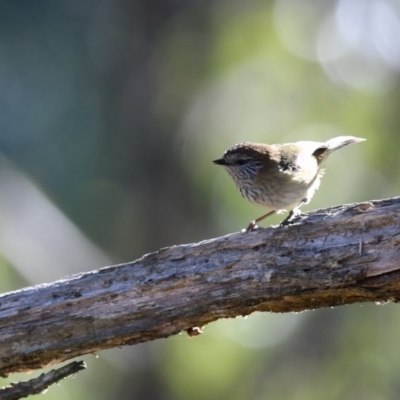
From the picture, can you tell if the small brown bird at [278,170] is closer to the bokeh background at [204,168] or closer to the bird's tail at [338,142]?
the bird's tail at [338,142]

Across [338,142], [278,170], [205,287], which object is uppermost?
[338,142]

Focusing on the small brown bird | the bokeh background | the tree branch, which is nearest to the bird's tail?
the small brown bird

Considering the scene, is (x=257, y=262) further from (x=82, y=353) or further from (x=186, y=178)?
(x=186, y=178)

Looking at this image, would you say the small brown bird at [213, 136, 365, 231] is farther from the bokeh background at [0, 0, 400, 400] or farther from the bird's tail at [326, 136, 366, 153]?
the bokeh background at [0, 0, 400, 400]

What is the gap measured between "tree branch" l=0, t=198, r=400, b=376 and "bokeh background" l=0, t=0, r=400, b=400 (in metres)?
8.26

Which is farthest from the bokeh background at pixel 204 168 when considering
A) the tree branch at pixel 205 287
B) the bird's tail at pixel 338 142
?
the tree branch at pixel 205 287

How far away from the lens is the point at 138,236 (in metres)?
13.8

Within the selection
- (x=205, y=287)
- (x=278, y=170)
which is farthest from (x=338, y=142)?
(x=205, y=287)

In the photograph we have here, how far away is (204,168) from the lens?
46.2ft

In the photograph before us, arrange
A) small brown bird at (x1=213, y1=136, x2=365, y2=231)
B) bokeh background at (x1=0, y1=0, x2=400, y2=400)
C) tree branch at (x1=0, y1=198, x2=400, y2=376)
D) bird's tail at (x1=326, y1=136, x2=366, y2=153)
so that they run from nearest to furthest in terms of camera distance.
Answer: tree branch at (x1=0, y1=198, x2=400, y2=376)
small brown bird at (x1=213, y1=136, x2=365, y2=231)
bird's tail at (x1=326, y1=136, x2=366, y2=153)
bokeh background at (x1=0, y1=0, x2=400, y2=400)

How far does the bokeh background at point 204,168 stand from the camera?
42.5 ft

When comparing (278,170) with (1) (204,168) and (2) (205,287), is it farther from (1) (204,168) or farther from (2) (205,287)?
(1) (204,168)

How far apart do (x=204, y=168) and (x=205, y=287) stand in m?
9.51

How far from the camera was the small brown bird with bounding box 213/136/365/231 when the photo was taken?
6.50 m
